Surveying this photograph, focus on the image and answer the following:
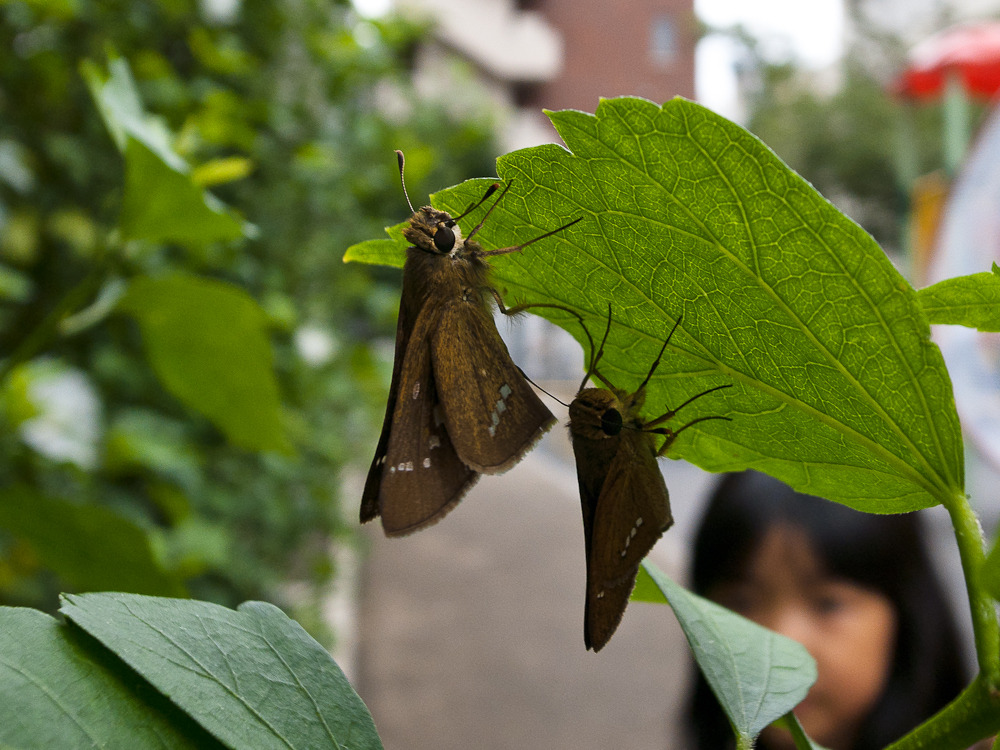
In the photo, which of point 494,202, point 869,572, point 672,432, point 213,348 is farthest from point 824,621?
point 494,202

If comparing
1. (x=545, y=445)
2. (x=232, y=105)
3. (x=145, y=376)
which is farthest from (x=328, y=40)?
(x=545, y=445)

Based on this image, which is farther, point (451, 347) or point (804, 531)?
point (804, 531)

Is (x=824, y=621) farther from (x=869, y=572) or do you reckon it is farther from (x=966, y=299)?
(x=966, y=299)

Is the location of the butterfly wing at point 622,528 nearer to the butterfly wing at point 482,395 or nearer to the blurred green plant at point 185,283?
the butterfly wing at point 482,395

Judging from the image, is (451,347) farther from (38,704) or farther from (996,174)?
(996,174)

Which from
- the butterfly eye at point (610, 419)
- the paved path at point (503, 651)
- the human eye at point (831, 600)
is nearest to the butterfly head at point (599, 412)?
the butterfly eye at point (610, 419)

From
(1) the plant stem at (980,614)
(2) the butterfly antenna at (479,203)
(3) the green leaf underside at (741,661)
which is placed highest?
(2) the butterfly antenna at (479,203)
